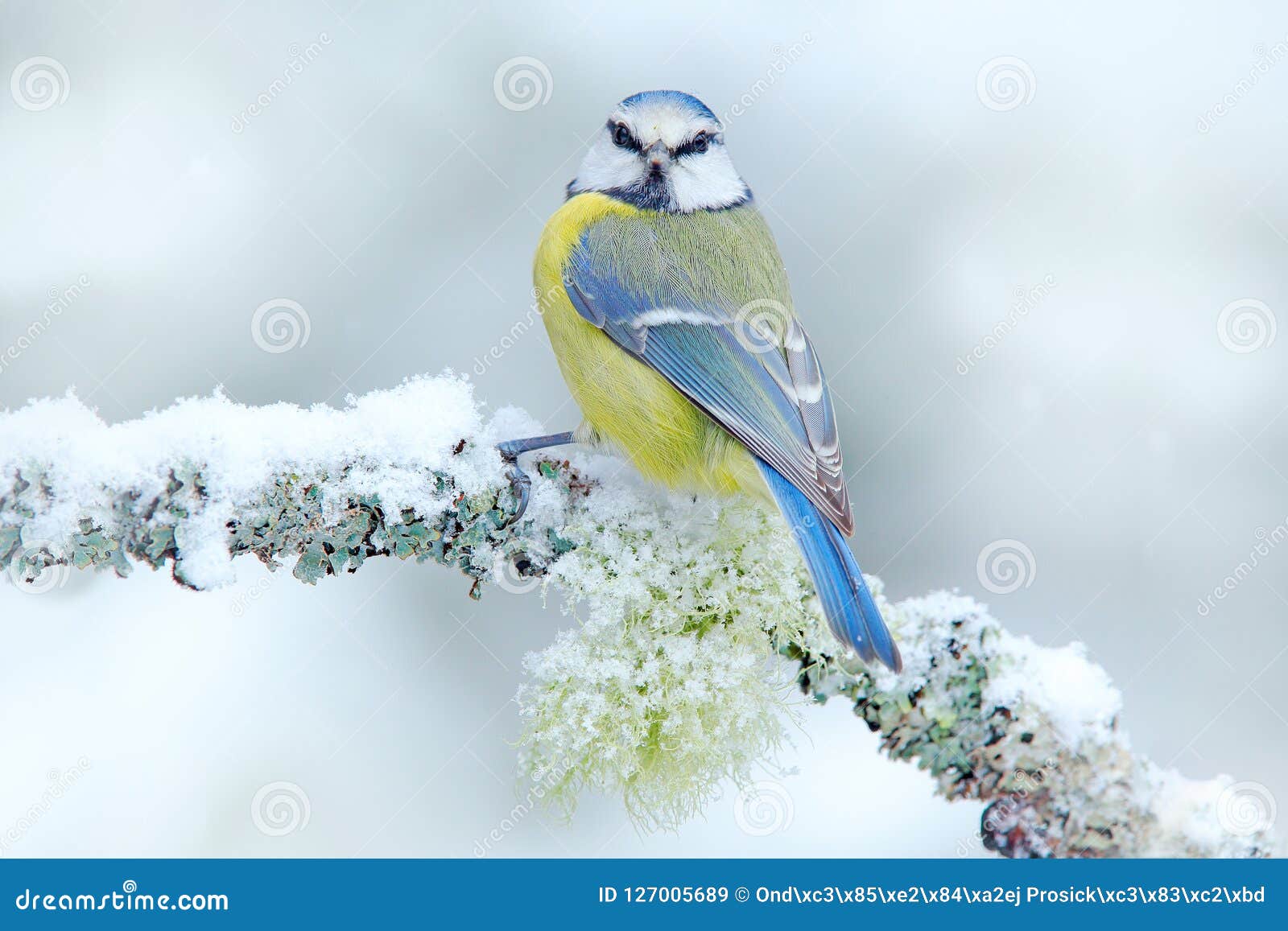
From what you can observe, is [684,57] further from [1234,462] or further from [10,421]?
[10,421]

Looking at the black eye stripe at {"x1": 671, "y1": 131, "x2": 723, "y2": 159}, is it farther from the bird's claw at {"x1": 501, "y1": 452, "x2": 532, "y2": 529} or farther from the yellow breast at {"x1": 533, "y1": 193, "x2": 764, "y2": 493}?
the bird's claw at {"x1": 501, "y1": 452, "x2": 532, "y2": 529}

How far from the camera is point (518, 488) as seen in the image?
173 centimetres

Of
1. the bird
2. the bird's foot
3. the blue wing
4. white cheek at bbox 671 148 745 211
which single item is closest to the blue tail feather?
the bird

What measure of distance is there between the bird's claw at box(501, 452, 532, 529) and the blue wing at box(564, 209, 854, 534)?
453mm

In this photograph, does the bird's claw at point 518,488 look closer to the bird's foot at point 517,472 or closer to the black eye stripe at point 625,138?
the bird's foot at point 517,472

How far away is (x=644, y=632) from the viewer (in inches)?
69.5

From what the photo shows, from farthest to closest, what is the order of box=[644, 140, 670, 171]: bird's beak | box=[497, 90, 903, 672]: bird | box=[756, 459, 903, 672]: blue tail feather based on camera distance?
box=[644, 140, 670, 171]: bird's beak, box=[497, 90, 903, 672]: bird, box=[756, 459, 903, 672]: blue tail feather

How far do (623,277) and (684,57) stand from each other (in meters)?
1.21

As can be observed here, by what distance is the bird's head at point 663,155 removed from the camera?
7.73 ft

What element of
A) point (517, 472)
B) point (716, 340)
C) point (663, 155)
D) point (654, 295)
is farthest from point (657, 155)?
point (517, 472)

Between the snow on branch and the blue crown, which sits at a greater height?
the blue crown

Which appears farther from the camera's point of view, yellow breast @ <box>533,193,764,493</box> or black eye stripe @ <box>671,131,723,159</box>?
black eye stripe @ <box>671,131,723,159</box>

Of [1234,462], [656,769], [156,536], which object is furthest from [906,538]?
[156,536]

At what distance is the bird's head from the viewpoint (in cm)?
236
